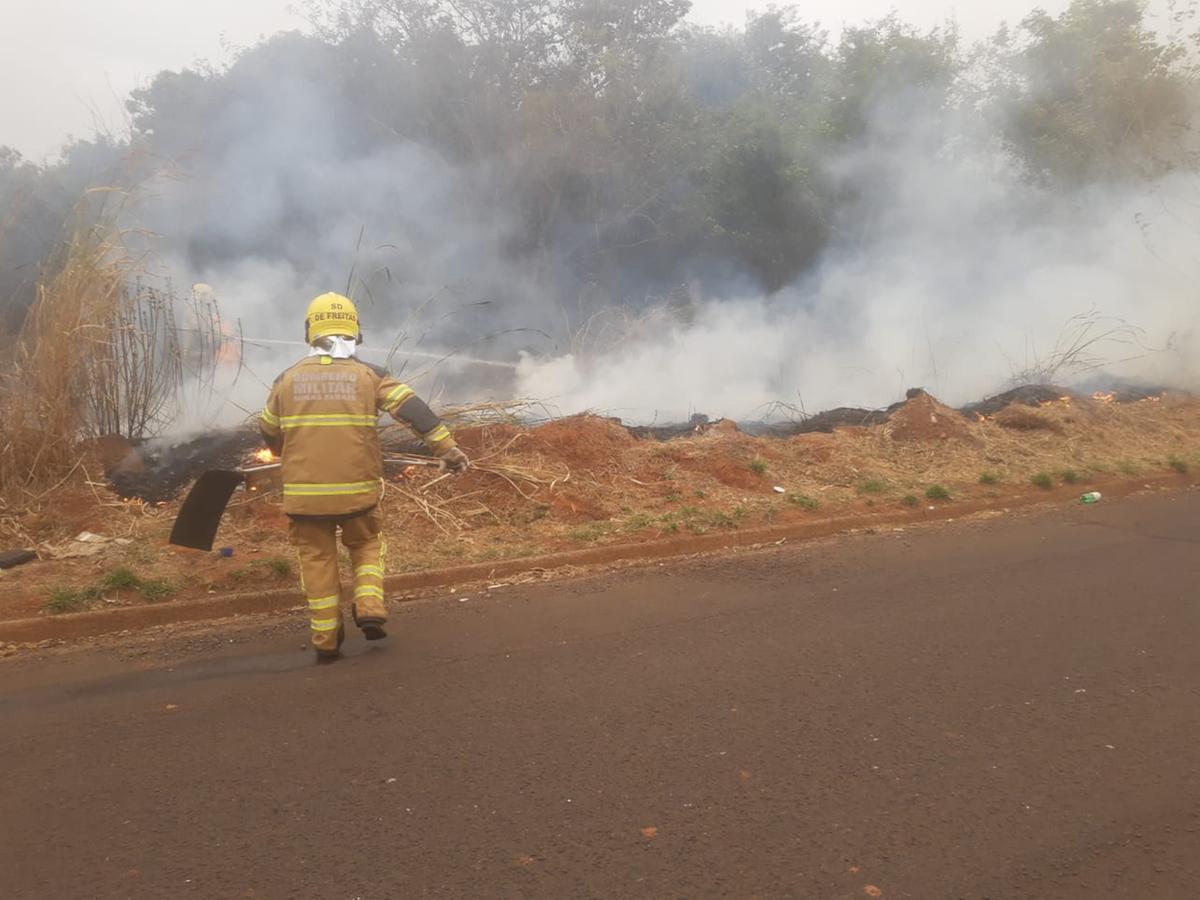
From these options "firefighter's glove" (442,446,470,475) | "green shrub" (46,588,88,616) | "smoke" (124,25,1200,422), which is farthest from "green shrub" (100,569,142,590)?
"smoke" (124,25,1200,422)

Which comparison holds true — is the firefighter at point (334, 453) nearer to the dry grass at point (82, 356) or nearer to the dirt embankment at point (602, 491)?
the dirt embankment at point (602, 491)

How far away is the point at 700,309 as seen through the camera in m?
13.9

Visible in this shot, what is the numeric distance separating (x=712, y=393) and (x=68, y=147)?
32.6ft

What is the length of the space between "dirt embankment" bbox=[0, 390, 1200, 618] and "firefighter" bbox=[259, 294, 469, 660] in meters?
1.20

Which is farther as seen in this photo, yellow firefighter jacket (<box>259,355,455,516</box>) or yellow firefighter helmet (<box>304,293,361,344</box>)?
yellow firefighter helmet (<box>304,293,361,344</box>)

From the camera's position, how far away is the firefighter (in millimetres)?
4066

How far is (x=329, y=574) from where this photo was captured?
4156mm

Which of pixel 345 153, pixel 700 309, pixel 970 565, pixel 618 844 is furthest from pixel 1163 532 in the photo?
pixel 345 153

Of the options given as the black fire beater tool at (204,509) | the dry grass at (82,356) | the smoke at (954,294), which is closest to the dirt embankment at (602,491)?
the dry grass at (82,356)

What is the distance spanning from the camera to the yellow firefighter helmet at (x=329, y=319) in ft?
13.9

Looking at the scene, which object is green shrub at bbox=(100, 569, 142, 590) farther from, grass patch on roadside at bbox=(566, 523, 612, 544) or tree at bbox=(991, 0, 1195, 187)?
tree at bbox=(991, 0, 1195, 187)

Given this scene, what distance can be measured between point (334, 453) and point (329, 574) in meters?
0.55

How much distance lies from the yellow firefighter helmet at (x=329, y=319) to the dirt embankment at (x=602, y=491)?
1.66m

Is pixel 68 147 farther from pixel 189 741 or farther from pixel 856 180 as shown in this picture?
pixel 189 741
